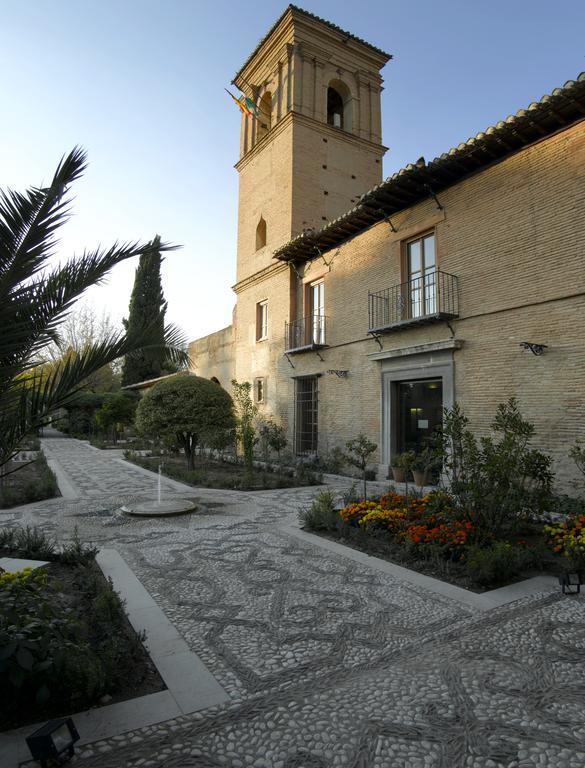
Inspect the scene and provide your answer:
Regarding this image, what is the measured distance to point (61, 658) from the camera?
2.37 metres

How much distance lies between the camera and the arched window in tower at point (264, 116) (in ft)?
59.7

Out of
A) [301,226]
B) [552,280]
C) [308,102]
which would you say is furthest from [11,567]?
[308,102]

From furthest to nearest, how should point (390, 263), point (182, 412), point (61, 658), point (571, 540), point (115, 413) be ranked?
1. point (115, 413)
2. point (182, 412)
3. point (390, 263)
4. point (571, 540)
5. point (61, 658)

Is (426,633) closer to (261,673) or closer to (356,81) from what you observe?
(261,673)

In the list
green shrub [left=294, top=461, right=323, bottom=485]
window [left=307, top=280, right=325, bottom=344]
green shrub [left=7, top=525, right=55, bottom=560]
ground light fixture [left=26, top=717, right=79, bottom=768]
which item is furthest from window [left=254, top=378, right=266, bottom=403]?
ground light fixture [left=26, top=717, right=79, bottom=768]

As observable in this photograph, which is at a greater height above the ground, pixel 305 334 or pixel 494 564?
pixel 305 334

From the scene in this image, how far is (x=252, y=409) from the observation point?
15.4 meters

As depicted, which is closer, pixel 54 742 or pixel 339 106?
pixel 54 742

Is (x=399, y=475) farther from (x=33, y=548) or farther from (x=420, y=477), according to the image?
(x=33, y=548)

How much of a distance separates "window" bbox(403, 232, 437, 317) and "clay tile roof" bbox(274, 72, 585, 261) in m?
1.02

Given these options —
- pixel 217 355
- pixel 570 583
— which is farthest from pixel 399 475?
pixel 217 355

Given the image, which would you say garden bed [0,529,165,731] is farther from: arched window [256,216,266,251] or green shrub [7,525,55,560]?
arched window [256,216,266,251]

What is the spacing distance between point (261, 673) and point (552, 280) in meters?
8.06

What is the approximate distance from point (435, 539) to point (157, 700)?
11.1 feet
